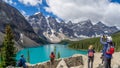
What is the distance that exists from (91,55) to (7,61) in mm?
26430

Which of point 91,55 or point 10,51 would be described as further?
point 10,51

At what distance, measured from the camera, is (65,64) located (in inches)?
1272

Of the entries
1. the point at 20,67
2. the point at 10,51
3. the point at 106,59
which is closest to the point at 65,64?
the point at 20,67

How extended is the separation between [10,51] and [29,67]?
15.7m

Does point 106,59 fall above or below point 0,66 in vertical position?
above

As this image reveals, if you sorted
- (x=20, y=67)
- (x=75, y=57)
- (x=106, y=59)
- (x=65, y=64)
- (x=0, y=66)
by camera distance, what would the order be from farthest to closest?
(x=0, y=66), (x=75, y=57), (x=65, y=64), (x=20, y=67), (x=106, y=59)

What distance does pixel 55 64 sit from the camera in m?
35.7

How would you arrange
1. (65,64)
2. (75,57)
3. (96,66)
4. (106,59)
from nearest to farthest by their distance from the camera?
(106,59)
(96,66)
(65,64)
(75,57)

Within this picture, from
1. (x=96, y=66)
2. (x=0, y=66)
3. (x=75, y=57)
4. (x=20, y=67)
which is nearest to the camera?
(x=20, y=67)

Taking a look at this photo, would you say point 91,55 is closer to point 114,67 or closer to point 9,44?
point 114,67

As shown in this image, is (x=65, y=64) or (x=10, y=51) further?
(x=10, y=51)

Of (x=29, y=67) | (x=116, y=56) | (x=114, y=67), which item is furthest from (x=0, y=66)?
(x=114, y=67)

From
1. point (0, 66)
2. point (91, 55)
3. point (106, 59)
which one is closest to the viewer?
point (106, 59)

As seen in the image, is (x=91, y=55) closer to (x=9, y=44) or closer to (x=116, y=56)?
(x=116, y=56)
